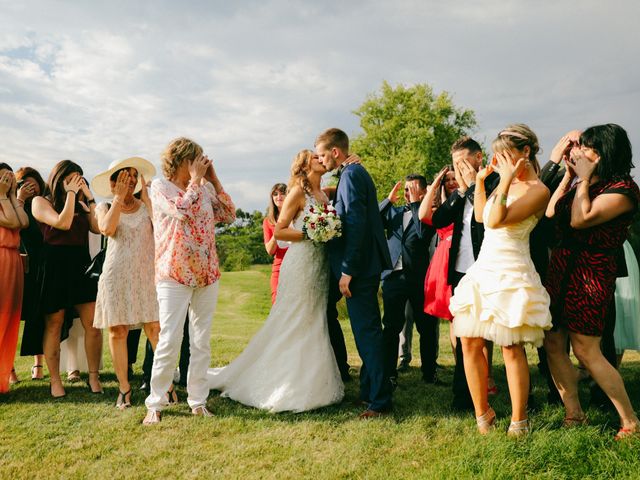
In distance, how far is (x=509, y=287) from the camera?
3.66m

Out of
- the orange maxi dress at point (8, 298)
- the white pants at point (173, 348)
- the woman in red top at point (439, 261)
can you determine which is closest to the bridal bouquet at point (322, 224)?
the woman in red top at point (439, 261)

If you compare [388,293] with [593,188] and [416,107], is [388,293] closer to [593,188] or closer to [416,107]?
[593,188]

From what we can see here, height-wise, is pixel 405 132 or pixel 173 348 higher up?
pixel 405 132

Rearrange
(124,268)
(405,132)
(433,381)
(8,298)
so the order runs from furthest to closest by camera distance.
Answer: (405,132), (433,381), (8,298), (124,268)

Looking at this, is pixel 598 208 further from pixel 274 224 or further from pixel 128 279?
pixel 128 279

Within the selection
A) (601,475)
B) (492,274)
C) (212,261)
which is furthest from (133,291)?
(601,475)

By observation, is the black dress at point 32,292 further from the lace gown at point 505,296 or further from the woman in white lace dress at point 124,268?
the lace gown at point 505,296

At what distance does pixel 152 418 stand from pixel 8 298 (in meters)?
2.55

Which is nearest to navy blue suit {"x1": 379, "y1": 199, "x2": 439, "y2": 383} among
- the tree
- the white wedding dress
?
the white wedding dress

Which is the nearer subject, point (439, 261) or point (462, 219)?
point (462, 219)

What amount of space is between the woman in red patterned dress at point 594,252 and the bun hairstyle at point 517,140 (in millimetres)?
391

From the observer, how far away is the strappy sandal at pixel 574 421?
3.97m

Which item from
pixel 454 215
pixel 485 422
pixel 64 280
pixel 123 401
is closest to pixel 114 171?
pixel 64 280

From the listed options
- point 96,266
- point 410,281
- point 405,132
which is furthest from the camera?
point 405,132
